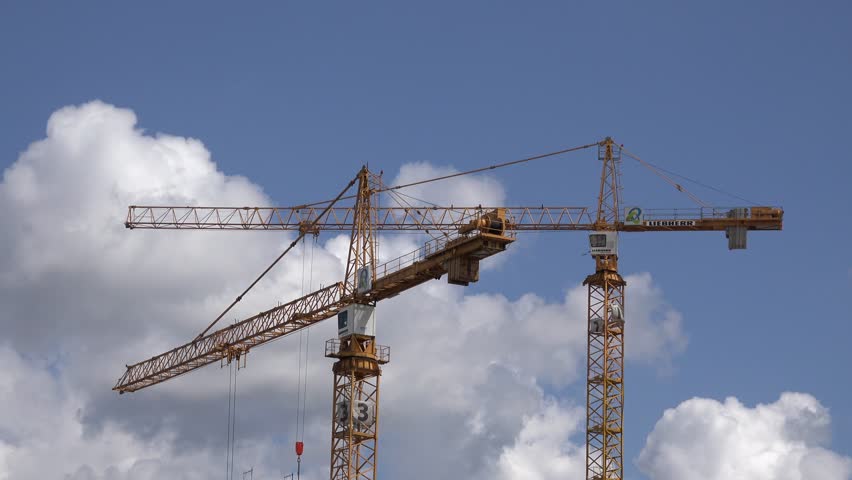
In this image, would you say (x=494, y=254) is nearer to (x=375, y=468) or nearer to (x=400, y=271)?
(x=400, y=271)

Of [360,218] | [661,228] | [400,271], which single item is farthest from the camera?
[661,228]

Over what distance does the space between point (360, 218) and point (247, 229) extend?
19644 millimetres

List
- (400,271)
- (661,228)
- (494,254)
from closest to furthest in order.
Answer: (494,254)
(400,271)
(661,228)

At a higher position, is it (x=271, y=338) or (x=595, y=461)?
(x=271, y=338)

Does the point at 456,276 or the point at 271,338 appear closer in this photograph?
the point at 456,276

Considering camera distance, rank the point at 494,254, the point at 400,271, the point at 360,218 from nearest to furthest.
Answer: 1. the point at 494,254
2. the point at 400,271
3. the point at 360,218

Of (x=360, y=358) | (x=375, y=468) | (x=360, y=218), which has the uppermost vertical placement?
(x=360, y=218)

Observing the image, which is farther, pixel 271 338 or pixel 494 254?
pixel 271 338

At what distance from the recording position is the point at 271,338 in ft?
477

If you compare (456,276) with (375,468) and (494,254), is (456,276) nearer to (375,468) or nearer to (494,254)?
(494,254)

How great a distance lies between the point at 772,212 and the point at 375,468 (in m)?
42.5

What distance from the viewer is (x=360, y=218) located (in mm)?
143625

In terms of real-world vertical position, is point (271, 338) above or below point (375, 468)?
above

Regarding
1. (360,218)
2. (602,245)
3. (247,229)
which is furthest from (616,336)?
(247,229)
